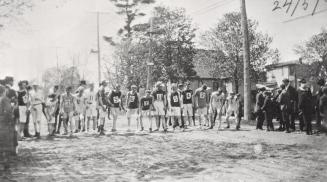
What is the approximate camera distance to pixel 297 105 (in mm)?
13852

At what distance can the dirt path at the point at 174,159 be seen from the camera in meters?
7.07

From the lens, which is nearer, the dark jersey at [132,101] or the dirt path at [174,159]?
the dirt path at [174,159]

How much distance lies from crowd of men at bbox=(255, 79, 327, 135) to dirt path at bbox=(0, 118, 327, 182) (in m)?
0.83

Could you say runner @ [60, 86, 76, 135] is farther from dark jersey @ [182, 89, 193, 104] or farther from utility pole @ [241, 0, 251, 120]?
utility pole @ [241, 0, 251, 120]

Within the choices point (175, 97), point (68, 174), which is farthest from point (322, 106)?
point (68, 174)

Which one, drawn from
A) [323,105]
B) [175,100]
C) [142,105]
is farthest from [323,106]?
[142,105]

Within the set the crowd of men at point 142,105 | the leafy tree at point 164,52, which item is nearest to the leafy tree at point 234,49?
the leafy tree at point 164,52

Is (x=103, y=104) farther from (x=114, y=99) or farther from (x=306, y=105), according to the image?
(x=306, y=105)

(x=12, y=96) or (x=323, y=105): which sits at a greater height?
(x=12, y=96)

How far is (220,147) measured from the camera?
10531mm

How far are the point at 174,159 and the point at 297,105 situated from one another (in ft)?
23.8

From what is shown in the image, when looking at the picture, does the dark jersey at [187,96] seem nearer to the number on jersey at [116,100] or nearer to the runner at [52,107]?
the number on jersey at [116,100]

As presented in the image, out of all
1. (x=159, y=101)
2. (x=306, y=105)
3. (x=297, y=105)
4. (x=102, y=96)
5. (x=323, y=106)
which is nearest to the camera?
(x=323, y=106)

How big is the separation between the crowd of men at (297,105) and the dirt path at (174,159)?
32.5 inches
